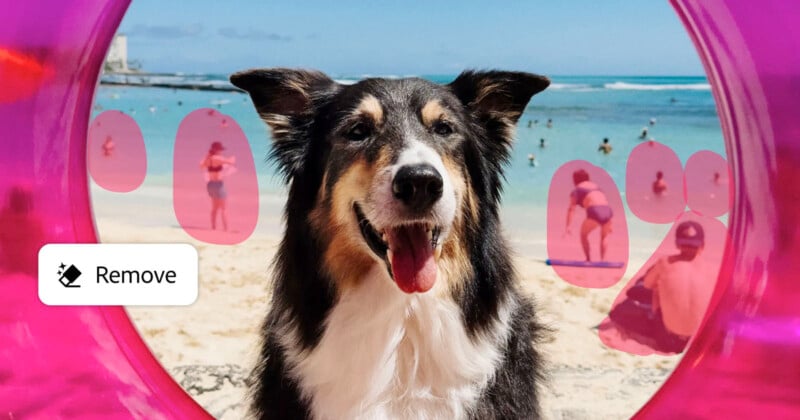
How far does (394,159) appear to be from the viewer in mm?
2031

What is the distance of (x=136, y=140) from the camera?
9.90 ft

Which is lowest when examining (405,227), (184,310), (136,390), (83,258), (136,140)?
(136,390)

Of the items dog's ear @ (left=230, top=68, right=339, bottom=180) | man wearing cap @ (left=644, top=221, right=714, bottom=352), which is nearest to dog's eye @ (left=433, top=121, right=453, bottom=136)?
dog's ear @ (left=230, top=68, right=339, bottom=180)

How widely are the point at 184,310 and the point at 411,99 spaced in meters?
1.42

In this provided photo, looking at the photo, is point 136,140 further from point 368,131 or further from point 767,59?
point 767,59

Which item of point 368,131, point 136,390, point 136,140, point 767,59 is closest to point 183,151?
point 136,140

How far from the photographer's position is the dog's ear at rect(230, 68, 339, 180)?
2.32m

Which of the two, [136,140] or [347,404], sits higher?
[136,140]

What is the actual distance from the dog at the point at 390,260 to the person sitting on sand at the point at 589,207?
0.87 m

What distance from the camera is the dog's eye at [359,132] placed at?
2184 mm

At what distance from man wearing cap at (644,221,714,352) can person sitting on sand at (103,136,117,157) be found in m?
2.36

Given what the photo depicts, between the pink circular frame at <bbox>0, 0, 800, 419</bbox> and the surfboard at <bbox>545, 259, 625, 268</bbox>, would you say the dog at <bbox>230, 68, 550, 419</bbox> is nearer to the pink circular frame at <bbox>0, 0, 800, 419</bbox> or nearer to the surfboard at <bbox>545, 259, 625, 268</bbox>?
the pink circular frame at <bbox>0, 0, 800, 419</bbox>

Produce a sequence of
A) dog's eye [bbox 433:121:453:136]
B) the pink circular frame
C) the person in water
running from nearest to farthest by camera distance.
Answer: dog's eye [bbox 433:121:453:136] < the pink circular frame < the person in water
